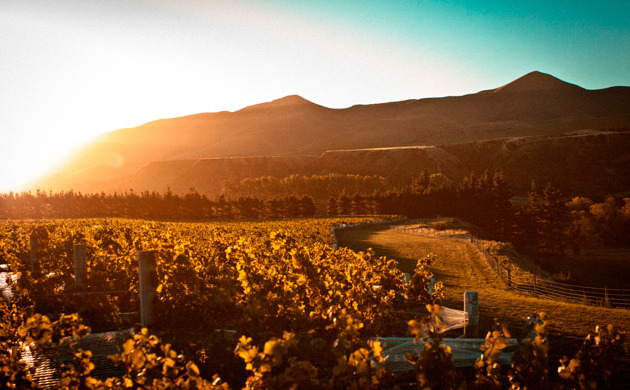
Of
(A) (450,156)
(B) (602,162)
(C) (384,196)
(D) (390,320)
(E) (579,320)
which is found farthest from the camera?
(A) (450,156)

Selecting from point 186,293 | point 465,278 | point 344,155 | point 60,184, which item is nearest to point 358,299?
point 186,293

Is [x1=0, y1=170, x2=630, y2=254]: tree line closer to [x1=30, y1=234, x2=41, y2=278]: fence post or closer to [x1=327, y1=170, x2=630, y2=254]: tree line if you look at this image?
[x1=327, y1=170, x2=630, y2=254]: tree line

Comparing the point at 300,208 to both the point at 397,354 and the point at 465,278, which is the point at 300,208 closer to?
the point at 465,278

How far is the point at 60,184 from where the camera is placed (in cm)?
19350

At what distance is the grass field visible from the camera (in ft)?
27.0

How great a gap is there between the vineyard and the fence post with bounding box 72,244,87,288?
145mm

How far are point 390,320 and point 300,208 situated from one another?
228 ft

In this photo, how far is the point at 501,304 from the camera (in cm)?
1194

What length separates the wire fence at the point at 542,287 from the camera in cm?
1744

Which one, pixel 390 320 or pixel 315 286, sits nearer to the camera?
pixel 315 286

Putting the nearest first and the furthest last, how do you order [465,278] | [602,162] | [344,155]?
[465,278]
[602,162]
[344,155]

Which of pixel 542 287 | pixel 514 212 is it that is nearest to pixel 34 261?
pixel 542 287

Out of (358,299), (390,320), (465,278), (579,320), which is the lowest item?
(465,278)

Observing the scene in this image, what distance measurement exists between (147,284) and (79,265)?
206 inches
